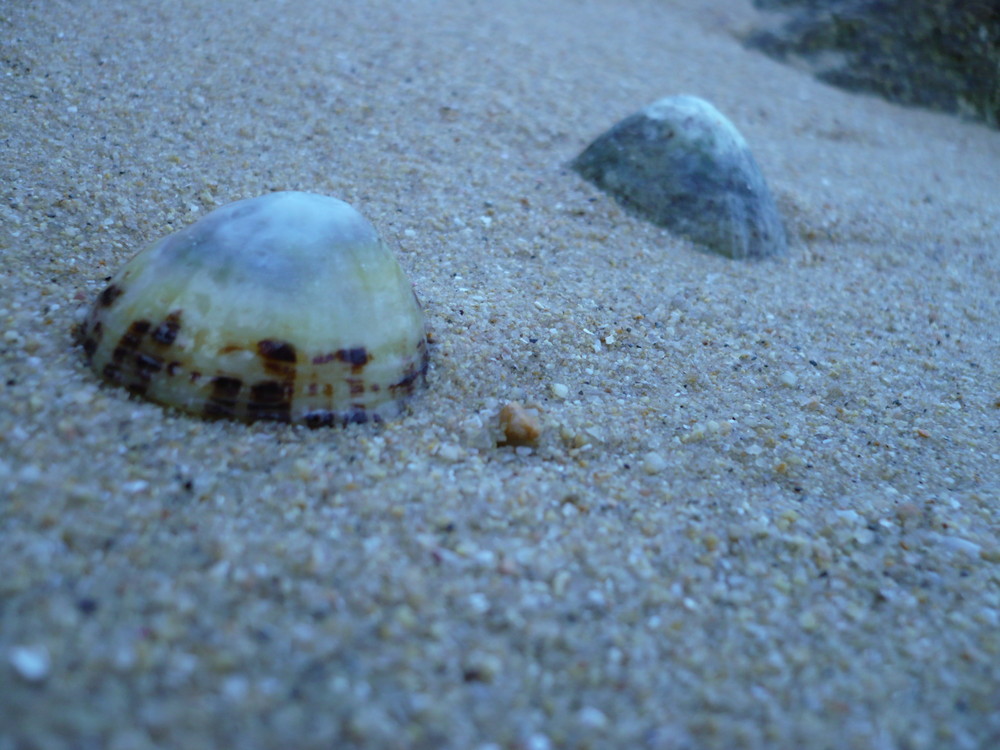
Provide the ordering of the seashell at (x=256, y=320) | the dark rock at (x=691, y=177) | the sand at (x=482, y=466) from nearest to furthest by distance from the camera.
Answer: the sand at (x=482, y=466) → the seashell at (x=256, y=320) → the dark rock at (x=691, y=177)

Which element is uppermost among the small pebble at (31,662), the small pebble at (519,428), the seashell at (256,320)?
the seashell at (256,320)

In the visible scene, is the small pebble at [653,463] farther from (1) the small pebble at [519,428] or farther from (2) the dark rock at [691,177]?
(2) the dark rock at [691,177]

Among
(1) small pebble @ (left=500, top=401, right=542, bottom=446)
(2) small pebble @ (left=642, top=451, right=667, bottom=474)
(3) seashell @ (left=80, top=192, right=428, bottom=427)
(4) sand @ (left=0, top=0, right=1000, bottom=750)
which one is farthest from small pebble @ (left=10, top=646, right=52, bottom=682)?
(2) small pebble @ (left=642, top=451, right=667, bottom=474)

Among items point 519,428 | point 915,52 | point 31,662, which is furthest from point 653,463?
point 915,52

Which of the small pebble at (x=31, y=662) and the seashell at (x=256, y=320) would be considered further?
the seashell at (x=256, y=320)

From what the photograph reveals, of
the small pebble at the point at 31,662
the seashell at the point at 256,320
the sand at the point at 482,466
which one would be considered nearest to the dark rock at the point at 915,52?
the sand at the point at 482,466

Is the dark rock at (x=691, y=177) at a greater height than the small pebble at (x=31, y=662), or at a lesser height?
greater

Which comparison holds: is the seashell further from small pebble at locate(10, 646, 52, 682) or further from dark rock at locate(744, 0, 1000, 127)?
dark rock at locate(744, 0, 1000, 127)
